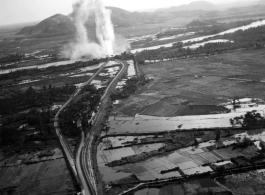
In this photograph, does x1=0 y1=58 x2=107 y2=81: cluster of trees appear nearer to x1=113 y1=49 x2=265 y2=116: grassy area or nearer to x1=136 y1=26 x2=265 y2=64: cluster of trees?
x1=136 y1=26 x2=265 y2=64: cluster of trees

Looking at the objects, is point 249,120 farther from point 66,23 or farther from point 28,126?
point 66,23

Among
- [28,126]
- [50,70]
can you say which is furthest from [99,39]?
[28,126]

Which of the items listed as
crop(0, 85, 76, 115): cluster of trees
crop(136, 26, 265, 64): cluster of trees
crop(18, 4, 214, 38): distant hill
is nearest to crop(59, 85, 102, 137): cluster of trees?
crop(0, 85, 76, 115): cluster of trees

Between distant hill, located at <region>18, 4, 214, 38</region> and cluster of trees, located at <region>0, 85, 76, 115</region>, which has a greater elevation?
distant hill, located at <region>18, 4, 214, 38</region>

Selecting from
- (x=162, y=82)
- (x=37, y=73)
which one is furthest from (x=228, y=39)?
(x=37, y=73)

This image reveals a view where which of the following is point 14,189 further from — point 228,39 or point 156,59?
point 228,39

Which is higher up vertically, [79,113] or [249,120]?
[79,113]
